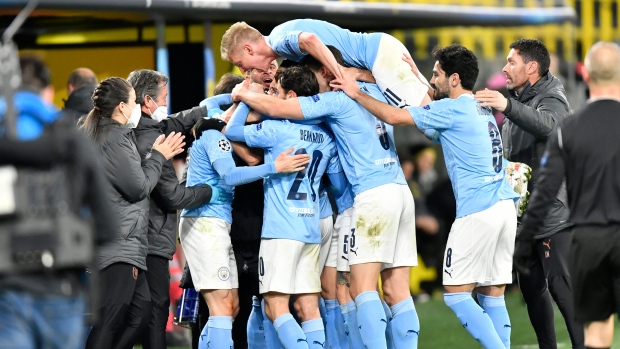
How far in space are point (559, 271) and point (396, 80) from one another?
172cm

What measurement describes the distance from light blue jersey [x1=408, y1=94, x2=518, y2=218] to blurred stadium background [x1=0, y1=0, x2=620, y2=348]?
8.43 ft

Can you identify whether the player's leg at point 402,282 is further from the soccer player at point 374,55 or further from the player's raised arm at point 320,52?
the player's raised arm at point 320,52

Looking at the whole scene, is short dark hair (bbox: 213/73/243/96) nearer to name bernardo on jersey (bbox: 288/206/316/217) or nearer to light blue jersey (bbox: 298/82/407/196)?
light blue jersey (bbox: 298/82/407/196)

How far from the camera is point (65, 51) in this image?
10211mm

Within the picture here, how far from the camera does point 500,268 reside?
6.79 meters

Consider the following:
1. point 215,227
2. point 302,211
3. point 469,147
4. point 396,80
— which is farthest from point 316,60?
point 215,227

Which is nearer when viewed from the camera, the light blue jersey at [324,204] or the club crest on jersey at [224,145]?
the club crest on jersey at [224,145]

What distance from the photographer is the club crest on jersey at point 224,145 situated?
6711mm

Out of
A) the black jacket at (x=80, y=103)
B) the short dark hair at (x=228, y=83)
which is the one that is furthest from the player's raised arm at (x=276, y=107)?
the black jacket at (x=80, y=103)

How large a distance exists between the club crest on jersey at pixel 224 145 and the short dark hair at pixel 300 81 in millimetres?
510

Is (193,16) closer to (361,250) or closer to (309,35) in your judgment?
(309,35)

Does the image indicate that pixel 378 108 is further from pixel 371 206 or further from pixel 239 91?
pixel 239 91

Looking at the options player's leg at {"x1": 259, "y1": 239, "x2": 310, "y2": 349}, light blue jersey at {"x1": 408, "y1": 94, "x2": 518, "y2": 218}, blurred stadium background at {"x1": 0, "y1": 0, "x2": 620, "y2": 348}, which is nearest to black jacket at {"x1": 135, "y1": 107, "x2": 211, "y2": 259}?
player's leg at {"x1": 259, "y1": 239, "x2": 310, "y2": 349}

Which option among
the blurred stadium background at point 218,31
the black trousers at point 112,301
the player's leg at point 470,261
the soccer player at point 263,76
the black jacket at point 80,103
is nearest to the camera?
the black trousers at point 112,301
